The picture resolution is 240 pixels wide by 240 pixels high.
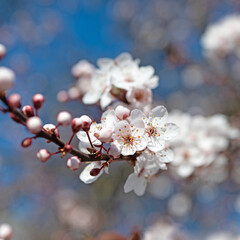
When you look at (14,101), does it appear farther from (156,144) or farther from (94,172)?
(156,144)

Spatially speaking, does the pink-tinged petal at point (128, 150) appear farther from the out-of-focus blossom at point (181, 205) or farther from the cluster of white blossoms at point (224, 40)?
the out-of-focus blossom at point (181, 205)

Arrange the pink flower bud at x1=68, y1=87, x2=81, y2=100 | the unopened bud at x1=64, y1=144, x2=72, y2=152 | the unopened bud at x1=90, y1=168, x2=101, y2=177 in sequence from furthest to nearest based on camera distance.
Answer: the pink flower bud at x1=68, y1=87, x2=81, y2=100, the unopened bud at x1=90, y1=168, x2=101, y2=177, the unopened bud at x1=64, y1=144, x2=72, y2=152

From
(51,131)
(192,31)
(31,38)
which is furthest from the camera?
(31,38)

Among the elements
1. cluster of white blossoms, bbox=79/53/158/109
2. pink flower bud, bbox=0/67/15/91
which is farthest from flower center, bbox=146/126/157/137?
pink flower bud, bbox=0/67/15/91

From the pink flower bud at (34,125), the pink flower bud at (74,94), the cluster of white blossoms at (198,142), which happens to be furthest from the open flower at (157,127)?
the pink flower bud at (74,94)

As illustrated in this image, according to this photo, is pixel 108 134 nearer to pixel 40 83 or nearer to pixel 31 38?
pixel 40 83

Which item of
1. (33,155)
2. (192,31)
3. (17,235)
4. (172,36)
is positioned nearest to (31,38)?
(33,155)

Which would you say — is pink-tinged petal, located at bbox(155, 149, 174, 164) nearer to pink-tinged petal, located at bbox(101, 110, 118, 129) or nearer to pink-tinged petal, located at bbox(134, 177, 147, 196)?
pink-tinged petal, located at bbox(134, 177, 147, 196)
